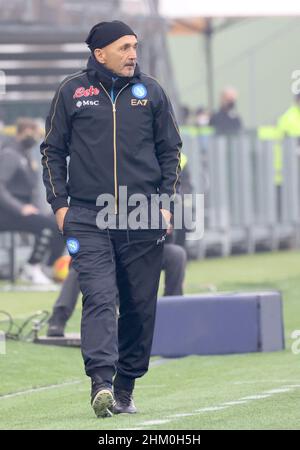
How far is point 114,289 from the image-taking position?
9.08m

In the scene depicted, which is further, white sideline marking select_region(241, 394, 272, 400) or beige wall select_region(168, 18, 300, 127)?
beige wall select_region(168, 18, 300, 127)

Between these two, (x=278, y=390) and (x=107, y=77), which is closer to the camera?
(x=107, y=77)

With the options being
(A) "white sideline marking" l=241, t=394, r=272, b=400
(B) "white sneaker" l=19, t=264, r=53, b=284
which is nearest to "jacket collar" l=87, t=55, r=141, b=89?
(A) "white sideline marking" l=241, t=394, r=272, b=400

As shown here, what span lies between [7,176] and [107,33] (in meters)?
10.7

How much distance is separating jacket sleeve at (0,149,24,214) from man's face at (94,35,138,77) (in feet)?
35.1

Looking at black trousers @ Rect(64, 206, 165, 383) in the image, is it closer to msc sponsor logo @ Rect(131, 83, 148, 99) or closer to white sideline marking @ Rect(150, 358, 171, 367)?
msc sponsor logo @ Rect(131, 83, 148, 99)

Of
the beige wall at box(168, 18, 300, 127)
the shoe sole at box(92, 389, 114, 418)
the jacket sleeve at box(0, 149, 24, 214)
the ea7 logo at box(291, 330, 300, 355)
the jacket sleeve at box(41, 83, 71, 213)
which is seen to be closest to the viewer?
the shoe sole at box(92, 389, 114, 418)

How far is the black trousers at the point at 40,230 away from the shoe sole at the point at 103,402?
11.1 m

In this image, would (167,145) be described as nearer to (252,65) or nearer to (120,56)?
(120,56)

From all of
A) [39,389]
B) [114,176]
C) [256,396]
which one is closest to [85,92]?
[114,176]

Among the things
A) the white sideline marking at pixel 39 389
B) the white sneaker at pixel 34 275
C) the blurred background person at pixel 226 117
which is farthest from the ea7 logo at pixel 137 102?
the blurred background person at pixel 226 117

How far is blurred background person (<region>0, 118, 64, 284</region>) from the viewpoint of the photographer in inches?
784

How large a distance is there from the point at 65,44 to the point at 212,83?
5.13m

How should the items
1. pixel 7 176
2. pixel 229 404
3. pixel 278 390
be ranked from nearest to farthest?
1. pixel 229 404
2. pixel 278 390
3. pixel 7 176
